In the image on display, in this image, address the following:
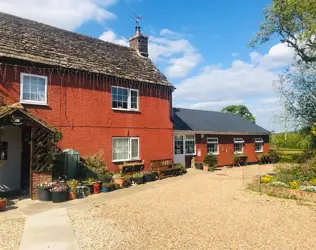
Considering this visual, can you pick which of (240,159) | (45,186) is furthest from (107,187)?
(240,159)

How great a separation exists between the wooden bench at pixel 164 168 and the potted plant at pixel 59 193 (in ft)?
24.3

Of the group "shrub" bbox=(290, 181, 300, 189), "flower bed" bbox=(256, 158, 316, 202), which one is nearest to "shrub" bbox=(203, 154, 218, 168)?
"flower bed" bbox=(256, 158, 316, 202)

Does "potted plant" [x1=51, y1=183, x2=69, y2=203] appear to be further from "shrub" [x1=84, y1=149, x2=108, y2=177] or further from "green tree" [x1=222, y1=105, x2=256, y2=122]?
"green tree" [x1=222, y1=105, x2=256, y2=122]

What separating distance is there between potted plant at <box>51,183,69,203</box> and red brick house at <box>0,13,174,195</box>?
303 centimetres

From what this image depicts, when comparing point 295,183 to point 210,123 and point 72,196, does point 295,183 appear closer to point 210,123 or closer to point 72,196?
point 72,196

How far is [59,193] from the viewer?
1163 centimetres

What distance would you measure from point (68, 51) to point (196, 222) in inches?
495

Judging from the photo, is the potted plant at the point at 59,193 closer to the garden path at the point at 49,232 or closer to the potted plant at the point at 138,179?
the garden path at the point at 49,232

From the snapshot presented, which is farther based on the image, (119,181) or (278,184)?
(119,181)

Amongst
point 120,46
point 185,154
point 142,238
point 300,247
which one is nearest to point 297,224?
point 300,247

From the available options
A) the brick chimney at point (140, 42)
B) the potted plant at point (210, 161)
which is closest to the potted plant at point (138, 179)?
the potted plant at point (210, 161)

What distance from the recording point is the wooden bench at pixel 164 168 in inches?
729

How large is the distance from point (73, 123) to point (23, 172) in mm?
3461

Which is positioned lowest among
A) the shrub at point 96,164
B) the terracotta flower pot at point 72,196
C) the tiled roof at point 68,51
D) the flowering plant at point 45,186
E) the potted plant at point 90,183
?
the terracotta flower pot at point 72,196
